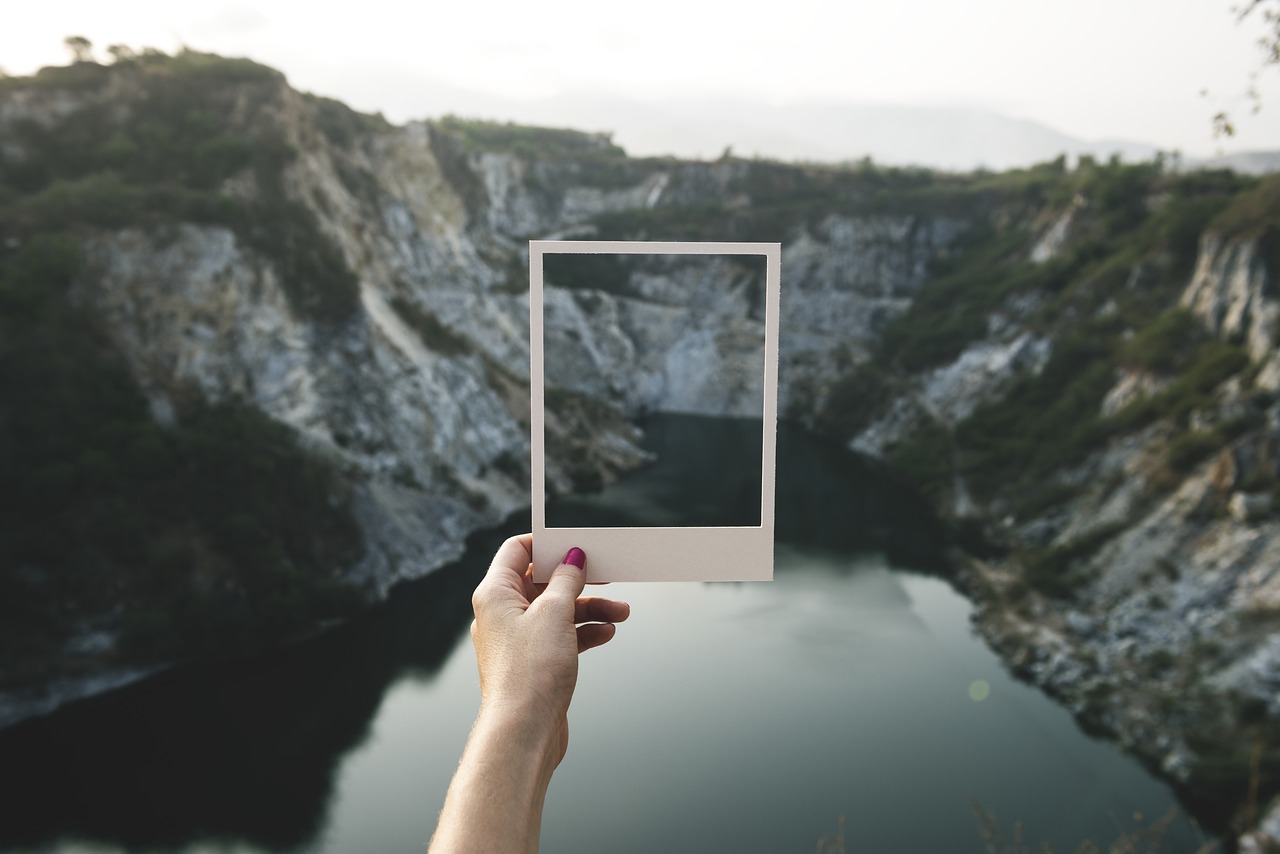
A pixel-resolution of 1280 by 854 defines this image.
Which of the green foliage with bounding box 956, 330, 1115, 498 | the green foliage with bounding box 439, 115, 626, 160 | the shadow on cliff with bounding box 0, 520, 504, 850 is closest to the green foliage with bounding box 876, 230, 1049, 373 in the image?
the green foliage with bounding box 956, 330, 1115, 498

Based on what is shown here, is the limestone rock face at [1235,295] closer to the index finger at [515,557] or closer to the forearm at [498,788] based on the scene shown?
the index finger at [515,557]

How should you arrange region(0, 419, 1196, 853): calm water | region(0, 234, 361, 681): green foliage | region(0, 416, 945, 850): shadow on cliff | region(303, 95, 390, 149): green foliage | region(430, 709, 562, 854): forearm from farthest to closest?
region(303, 95, 390, 149): green foliage
region(0, 234, 361, 681): green foliage
region(0, 416, 945, 850): shadow on cliff
region(0, 419, 1196, 853): calm water
region(430, 709, 562, 854): forearm

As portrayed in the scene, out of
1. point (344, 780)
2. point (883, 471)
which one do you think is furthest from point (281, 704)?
point (883, 471)

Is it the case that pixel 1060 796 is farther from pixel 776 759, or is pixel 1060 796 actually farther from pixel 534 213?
pixel 534 213

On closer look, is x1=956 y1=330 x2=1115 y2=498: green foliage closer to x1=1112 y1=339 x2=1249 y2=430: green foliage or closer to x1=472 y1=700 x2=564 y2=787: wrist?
x1=1112 y1=339 x2=1249 y2=430: green foliage

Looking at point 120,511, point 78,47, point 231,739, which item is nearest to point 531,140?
point 78,47

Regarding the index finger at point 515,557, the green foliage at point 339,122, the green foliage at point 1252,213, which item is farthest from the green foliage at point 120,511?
the green foliage at point 1252,213

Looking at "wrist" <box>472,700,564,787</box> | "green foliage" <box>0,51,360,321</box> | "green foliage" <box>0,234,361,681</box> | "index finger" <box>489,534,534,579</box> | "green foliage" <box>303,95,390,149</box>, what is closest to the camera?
"wrist" <box>472,700,564,787</box>

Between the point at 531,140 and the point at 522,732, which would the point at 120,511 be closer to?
the point at 522,732

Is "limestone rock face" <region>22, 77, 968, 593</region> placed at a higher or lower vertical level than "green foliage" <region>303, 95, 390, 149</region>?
lower

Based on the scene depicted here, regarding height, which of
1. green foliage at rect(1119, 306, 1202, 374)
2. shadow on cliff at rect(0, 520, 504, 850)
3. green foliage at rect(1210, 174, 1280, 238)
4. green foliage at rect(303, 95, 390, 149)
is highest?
green foliage at rect(303, 95, 390, 149)
